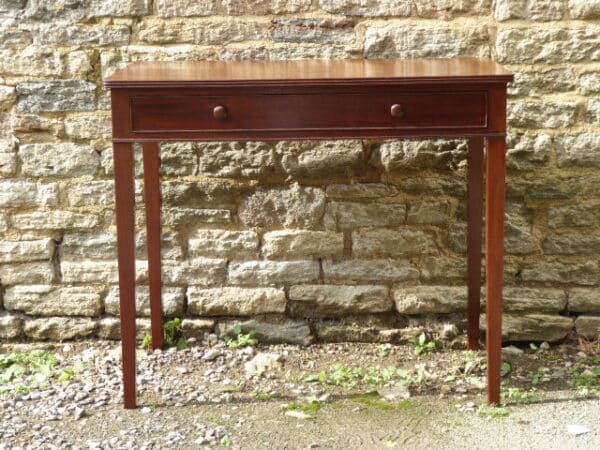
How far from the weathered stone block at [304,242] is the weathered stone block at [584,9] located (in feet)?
4.24

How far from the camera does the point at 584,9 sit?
303 centimetres

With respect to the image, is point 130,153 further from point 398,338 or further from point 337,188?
point 398,338

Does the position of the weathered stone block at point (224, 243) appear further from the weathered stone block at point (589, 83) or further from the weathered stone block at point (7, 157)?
the weathered stone block at point (589, 83)

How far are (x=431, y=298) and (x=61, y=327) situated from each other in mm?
1604

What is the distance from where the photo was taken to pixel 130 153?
249 centimetres

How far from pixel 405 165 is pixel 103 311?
145 centimetres

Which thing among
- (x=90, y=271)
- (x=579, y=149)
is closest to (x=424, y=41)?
(x=579, y=149)

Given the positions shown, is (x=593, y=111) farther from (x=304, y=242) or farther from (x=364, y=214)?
(x=304, y=242)

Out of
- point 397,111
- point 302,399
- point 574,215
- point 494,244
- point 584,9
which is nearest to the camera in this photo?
point 397,111

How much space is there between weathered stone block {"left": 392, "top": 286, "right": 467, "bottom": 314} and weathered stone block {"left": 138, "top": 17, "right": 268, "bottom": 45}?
123cm

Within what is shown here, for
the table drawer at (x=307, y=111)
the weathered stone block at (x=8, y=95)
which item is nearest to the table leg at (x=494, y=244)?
the table drawer at (x=307, y=111)

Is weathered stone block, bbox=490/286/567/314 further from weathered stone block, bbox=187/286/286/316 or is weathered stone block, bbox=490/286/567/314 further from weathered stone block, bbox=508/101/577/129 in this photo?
weathered stone block, bbox=187/286/286/316

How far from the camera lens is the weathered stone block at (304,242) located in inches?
127

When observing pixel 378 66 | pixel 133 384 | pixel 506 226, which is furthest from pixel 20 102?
pixel 506 226
